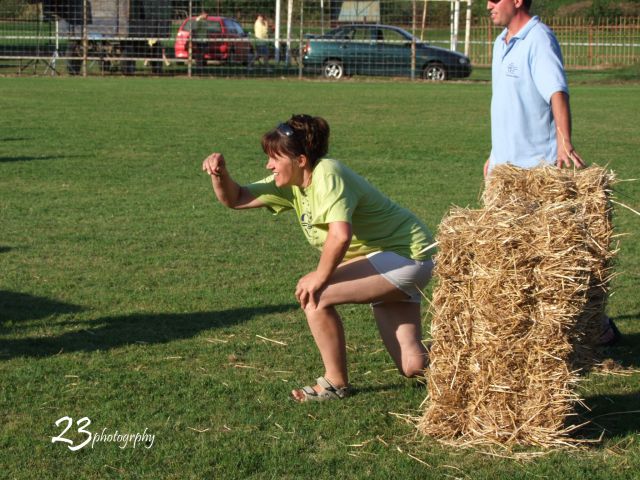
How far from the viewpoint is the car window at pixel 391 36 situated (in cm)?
3234

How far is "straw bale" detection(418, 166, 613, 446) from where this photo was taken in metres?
4.71

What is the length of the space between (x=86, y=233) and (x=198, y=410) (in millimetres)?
4726

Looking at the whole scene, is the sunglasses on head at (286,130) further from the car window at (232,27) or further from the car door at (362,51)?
the car window at (232,27)

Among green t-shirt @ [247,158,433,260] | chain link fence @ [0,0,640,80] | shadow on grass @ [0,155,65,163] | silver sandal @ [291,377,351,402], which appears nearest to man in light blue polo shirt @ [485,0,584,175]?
green t-shirt @ [247,158,433,260]

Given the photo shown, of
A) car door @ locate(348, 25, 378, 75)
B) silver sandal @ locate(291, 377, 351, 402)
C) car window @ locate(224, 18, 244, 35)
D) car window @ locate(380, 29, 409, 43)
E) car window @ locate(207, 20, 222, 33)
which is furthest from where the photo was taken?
car window @ locate(224, 18, 244, 35)

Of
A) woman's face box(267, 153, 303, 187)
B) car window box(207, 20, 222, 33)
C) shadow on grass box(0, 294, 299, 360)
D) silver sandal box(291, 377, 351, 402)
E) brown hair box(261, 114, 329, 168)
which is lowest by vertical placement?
silver sandal box(291, 377, 351, 402)

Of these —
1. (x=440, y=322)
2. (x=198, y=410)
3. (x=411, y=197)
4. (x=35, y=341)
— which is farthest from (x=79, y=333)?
(x=411, y=197)

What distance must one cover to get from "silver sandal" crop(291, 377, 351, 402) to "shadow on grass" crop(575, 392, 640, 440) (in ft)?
3.96

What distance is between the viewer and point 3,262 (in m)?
8.58

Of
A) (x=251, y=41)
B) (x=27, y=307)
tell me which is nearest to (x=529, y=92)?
(x=27, y=307)

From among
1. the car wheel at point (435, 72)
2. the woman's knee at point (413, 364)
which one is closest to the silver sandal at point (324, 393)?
the woman's knee at point (413, 364)

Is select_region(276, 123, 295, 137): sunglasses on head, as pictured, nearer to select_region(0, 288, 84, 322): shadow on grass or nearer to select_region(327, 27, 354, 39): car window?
select_region(0, 288, 84, 322): shadow on grass

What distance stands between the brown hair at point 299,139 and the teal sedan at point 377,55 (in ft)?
88.3

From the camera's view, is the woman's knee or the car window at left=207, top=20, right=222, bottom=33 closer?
the woman's knee
